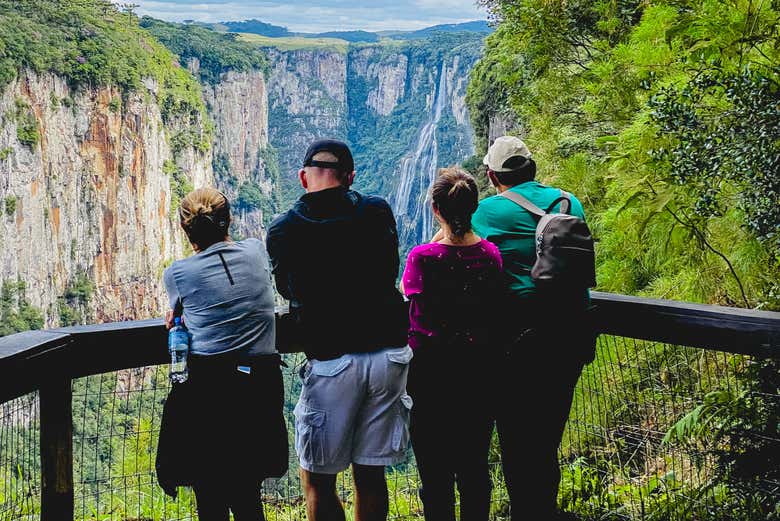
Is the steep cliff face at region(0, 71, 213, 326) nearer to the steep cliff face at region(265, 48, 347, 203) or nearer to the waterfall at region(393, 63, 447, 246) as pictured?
the waterfall at region(393, 63, 447, 246)

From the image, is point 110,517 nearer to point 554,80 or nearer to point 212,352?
point 212,352

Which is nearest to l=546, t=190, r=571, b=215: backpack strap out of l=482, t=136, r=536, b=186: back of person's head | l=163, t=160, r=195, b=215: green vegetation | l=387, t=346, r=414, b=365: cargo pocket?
l=482, t=136, r=536, b=186: back of person's head

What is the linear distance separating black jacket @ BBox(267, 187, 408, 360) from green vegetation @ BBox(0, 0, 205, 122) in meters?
49.6

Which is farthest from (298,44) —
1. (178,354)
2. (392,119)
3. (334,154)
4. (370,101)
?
(178,354)

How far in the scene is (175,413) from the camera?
2268mm

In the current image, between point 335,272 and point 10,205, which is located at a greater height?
point 335,272

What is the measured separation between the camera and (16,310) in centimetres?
4525

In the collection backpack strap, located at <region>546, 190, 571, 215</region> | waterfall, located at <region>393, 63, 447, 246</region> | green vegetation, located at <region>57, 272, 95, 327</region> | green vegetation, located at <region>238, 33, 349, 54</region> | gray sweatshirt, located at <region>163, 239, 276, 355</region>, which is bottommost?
green vegetation, located at <region>57, 272, 95, 327</region>

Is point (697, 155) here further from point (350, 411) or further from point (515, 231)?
point (350, 411)

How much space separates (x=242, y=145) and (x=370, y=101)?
3280cm

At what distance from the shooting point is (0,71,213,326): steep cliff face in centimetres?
4631

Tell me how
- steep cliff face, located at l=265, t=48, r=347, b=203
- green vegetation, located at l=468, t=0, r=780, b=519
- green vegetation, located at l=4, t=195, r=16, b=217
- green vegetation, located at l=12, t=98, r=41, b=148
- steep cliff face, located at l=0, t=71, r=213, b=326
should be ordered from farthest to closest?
steep cliff face, located at l=265, t=48, r=347, b=203, green vegetation, located at l=12, t=98, r=41, b=148, steep cliff face, located at l=0, t=71, r=213, b=326, green vegetation, located at l=4, t=195, r=16, b=217, green vegetation, located at l=468, t=0, r=780, b=519

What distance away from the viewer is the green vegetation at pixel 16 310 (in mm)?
44062

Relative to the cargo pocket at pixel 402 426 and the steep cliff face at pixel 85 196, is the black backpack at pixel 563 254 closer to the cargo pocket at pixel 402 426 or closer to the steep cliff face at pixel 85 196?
the cargo pocket at pixel 402 426
